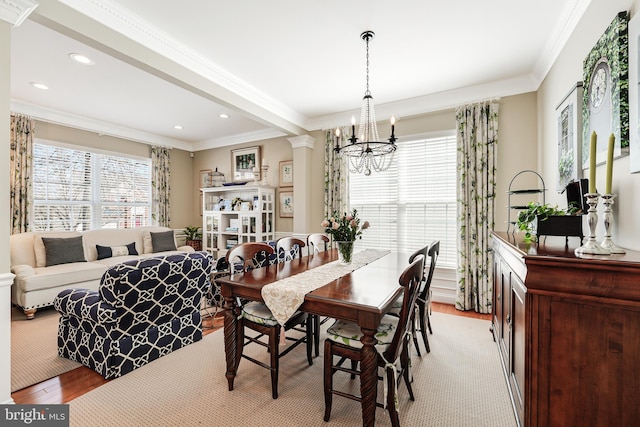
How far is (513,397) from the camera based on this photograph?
69.6 inches

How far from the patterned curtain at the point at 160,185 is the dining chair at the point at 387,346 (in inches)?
204

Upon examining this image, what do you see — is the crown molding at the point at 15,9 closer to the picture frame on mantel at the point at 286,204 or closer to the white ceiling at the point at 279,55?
the white ceiling at the point at 279,55

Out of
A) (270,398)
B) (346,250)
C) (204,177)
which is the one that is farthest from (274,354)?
(204,177)

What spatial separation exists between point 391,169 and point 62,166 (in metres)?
5.16

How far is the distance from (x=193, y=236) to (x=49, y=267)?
2.50m

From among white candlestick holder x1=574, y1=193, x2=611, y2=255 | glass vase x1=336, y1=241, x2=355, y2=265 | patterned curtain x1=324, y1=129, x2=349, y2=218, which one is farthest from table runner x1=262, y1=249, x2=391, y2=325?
patterned curtain x1=324, y1=129, x2=349, y2=218

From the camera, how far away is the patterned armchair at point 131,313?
2127 millimetres

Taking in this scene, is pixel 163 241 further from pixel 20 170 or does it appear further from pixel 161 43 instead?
pixel 161 43

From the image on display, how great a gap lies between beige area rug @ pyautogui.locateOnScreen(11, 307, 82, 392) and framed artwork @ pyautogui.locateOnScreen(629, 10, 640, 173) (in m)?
3.97

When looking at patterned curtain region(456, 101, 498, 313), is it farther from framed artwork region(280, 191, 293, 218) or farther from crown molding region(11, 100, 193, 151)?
crown molding region(11, 100, 193, 151)

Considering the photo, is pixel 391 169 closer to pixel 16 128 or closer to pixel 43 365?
pixel 43 365

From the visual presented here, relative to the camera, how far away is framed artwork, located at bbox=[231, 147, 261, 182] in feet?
18.3

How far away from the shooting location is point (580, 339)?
1207 millimetres

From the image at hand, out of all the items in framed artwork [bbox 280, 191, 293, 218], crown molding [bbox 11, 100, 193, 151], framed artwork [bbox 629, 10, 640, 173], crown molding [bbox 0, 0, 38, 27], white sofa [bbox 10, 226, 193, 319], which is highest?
crown molding [bbox 11, 100, 193, 151]
